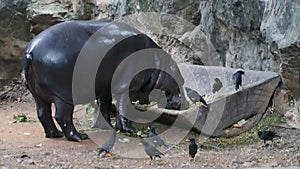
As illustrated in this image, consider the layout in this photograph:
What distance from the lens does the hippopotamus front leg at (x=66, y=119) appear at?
18.6ft

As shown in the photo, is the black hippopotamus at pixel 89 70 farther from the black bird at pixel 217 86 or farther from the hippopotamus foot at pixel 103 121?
the black bird at pixel 217 86

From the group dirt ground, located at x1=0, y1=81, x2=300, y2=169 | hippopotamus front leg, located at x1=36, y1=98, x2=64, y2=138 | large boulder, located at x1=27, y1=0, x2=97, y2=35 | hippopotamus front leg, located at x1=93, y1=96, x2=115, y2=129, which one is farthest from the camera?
large boulder, located at x1=27, y1=0, x2=97, y2=35

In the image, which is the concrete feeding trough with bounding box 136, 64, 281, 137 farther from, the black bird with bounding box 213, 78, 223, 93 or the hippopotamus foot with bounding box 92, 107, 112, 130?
the hippopotamus foot with bounding box 92, 107, 112, 130

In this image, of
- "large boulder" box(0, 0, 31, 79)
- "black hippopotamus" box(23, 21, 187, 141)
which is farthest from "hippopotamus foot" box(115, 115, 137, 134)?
"large boulder" box(0, 0, 31, 79)

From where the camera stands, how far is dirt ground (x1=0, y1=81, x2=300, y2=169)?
4.48 m

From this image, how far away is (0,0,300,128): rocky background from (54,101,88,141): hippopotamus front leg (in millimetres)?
2236

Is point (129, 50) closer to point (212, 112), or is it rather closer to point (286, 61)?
point (212, 112)

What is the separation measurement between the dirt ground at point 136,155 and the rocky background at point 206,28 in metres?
0.82

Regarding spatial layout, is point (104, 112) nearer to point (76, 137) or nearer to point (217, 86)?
point (76, 137)

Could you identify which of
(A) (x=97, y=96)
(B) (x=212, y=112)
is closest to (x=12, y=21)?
(A) (x=97, y=96)

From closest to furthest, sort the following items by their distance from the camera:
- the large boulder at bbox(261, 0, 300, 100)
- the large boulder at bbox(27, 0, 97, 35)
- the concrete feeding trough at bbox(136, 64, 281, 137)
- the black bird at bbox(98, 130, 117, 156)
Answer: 1. the black bird at bbox(98, 130, 117, 156)
2. the large boulder at bbox(261, 0, 300, 100)
3. the concrete feeding trough at bbox(136, 64, 281, 137)
4. the large boulder at bbox(27, 0, 97, 35)

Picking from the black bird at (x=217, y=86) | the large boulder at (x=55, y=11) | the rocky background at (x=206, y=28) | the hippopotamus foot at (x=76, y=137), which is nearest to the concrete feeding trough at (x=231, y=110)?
the black bird at (x=217, y=86)

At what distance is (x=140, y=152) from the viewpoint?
509 centimetres

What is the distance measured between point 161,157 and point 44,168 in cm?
102
